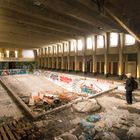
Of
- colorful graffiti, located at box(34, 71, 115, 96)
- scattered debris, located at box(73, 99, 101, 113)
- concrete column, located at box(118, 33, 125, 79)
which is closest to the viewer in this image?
scattered debris, located at box(73, 99, 101, 113)

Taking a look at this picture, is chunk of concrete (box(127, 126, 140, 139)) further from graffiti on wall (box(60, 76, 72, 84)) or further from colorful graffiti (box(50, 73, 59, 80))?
colorful graffiti (box(50, 73, 59, 80))

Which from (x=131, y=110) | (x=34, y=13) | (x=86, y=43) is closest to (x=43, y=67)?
(x=86, y=43)

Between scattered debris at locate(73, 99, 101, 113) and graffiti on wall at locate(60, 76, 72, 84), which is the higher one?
scattered debris at locate(73, 99, 101, 113)

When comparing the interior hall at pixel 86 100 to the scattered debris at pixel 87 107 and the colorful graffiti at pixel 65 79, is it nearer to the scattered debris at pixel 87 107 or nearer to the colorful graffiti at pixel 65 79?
the scattered debris at pixel 87 107

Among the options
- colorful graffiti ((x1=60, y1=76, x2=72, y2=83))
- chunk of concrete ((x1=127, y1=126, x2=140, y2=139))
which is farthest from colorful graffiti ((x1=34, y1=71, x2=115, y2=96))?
chunk of concrete ((x1=127, y1=126, x2=140, y2=139))

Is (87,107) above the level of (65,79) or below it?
above

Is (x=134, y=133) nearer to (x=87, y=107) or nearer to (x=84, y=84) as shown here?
(x=87, y=107)

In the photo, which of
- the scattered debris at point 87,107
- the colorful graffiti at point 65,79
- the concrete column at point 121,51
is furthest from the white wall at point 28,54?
the scattered debris at point 87,107

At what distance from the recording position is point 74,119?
5.41 meters

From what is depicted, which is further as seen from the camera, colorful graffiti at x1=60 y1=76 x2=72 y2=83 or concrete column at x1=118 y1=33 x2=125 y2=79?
colorful graffiti at x1=60 y1=76 x2=72 y2=83

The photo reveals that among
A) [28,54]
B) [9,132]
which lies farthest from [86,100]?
[28,54]

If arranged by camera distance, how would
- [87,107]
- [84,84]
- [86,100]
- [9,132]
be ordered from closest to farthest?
[9,132] < [87,107] < [86,100] < [84,84]

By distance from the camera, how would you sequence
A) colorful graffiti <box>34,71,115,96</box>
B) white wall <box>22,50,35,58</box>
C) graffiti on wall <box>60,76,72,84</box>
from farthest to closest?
white wall <box>22,50,35,58</box> < graffiti on wall <box>60,76,72,84</box> < colorful graffiti <box>34,71,115,96</box>

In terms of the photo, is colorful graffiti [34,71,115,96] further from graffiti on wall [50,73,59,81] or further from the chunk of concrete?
the chunk of concrete
